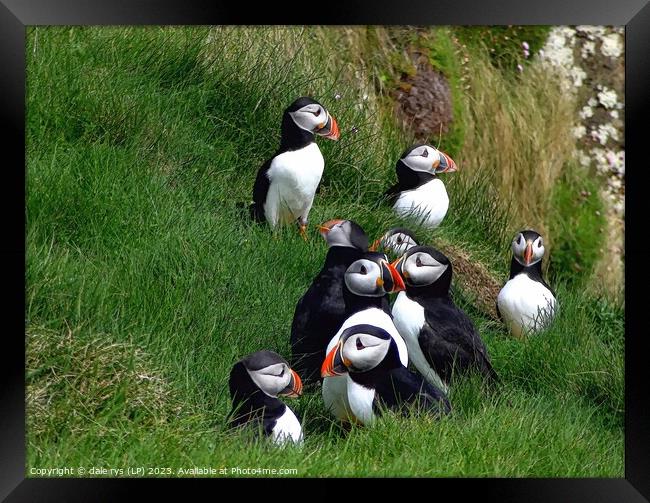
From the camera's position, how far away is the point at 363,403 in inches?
191

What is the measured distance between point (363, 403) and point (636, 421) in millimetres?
1158

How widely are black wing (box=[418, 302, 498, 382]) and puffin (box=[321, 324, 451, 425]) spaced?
0.47 meters

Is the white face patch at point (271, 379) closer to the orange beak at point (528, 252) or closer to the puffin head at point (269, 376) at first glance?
the puffin head at point (269, 376)

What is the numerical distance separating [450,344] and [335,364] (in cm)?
78

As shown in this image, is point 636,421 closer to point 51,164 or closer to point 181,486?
point 181,486

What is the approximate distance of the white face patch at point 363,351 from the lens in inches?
189

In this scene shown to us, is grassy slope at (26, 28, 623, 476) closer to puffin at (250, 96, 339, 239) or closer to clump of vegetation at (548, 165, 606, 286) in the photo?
puffin at (250, 96, 339, 239)

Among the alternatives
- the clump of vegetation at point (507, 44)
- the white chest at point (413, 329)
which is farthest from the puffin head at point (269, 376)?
the clump of vegetation at point (507, 44)

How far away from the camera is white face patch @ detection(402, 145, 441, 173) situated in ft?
21.1

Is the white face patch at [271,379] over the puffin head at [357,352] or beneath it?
beneath

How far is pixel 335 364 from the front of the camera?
482cm

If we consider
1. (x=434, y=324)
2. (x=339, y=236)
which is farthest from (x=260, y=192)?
(x=434, y=324)

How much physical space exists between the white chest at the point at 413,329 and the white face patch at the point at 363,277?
0.37m
